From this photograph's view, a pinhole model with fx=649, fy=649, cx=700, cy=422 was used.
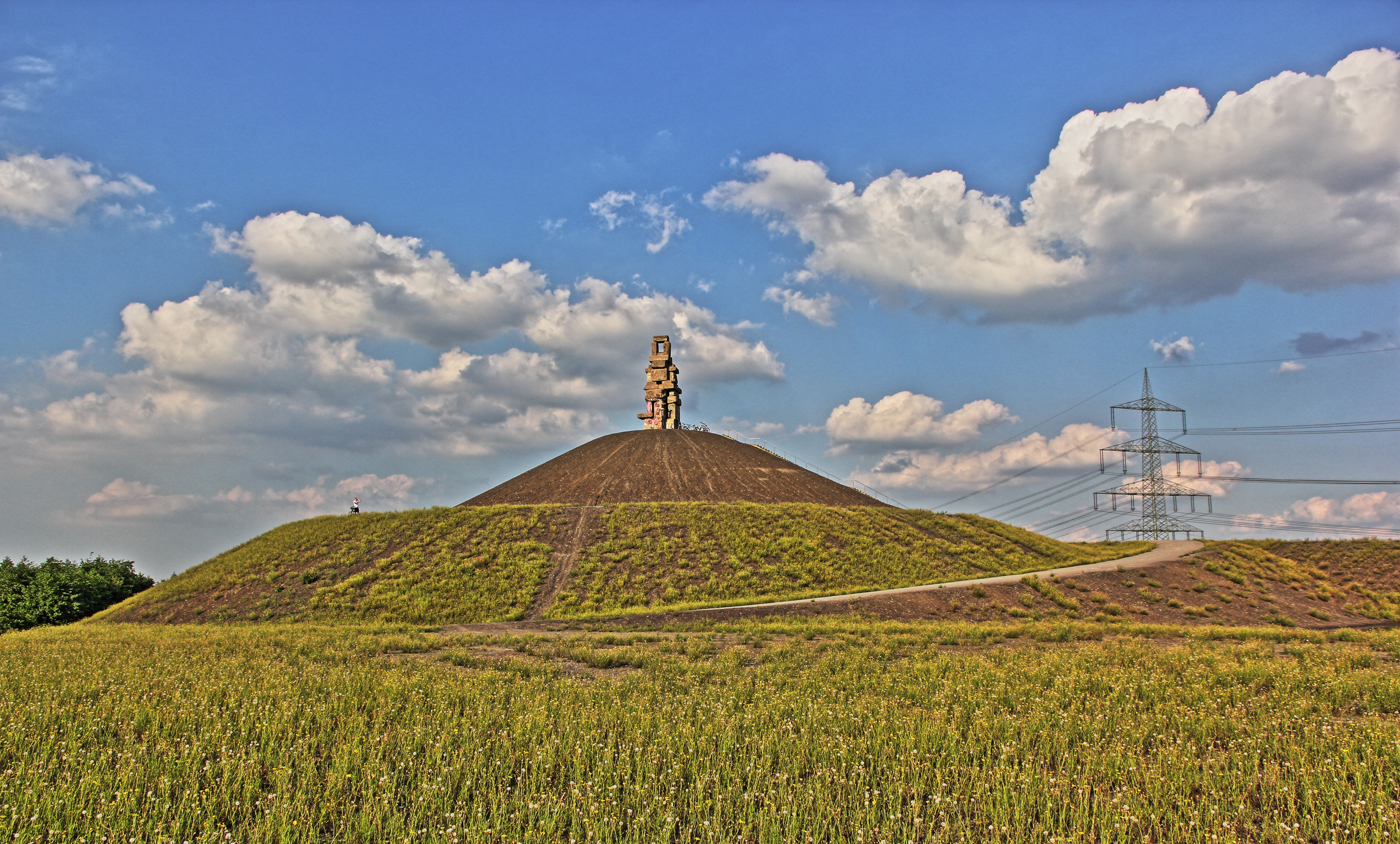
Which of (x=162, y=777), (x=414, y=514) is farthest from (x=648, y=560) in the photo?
(x=162, y=777)

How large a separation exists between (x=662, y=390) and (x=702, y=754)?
7152cm

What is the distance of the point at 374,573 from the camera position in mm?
39531

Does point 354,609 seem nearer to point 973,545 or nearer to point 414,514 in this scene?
point 414,514

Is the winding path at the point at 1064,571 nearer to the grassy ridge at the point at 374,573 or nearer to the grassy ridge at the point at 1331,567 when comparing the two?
the grassy ridge at the point at 1331,567

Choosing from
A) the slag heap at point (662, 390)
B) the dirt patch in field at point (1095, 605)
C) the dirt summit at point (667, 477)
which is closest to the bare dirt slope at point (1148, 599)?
the dirt patch in field at point (1095, 605)

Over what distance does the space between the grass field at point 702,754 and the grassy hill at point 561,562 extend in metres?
24.0

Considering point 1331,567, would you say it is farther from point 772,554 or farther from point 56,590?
point 56,590

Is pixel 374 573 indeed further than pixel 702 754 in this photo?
Yes

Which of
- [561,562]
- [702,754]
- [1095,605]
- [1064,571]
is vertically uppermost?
[702,754]

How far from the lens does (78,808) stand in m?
5.93

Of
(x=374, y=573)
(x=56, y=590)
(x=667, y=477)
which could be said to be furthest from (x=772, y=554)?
(x=56, y=590)

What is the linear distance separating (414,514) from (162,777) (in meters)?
46.9

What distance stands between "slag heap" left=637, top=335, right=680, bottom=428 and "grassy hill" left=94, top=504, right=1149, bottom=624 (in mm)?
27855

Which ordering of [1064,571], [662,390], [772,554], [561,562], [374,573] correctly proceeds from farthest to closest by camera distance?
[662,390]
[772,554]
[1064,571]
[561,562]
[374,573]
